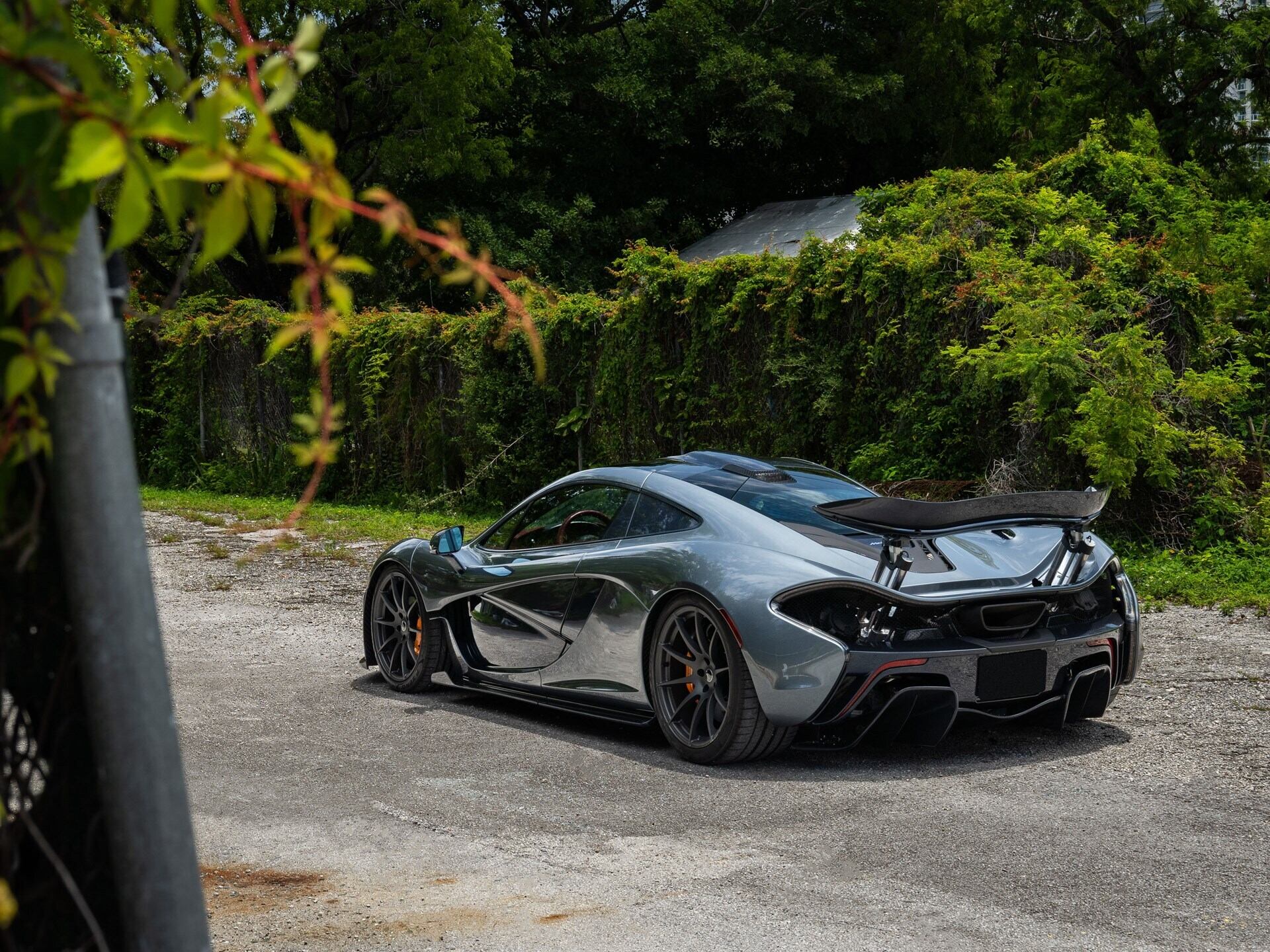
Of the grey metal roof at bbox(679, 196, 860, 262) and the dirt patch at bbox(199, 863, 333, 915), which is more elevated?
the grey metal roof at bbox(679, 196, 860, 262)

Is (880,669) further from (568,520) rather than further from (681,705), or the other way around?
(568,520)

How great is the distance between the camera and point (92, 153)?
153cm

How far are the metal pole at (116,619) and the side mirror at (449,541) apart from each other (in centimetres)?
617

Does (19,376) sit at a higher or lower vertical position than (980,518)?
higher

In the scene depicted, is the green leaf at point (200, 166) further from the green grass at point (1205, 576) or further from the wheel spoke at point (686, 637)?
the green grass at point (1205, 576)

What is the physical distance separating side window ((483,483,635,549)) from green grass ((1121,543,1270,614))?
527 cm

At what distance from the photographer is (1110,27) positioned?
89.4 feet

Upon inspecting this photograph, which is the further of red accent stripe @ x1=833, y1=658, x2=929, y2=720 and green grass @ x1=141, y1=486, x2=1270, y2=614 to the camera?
green grass @ x1=141, y1=486, x2=1270, y2=614

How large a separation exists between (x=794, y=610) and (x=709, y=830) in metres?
1.15

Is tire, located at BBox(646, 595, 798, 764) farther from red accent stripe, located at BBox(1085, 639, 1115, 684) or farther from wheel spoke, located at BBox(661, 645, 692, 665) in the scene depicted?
red accent stripe, located at BBox(1085, 639, 1115, 684)

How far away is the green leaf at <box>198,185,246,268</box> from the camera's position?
1.59 metres

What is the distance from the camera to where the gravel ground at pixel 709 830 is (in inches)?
174

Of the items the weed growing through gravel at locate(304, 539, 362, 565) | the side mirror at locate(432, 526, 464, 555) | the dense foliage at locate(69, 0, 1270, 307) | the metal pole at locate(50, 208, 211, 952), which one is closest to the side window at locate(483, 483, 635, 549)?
the side mirror at locate(432, 526, 464, 555)

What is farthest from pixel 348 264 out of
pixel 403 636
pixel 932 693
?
pixel 403 636
